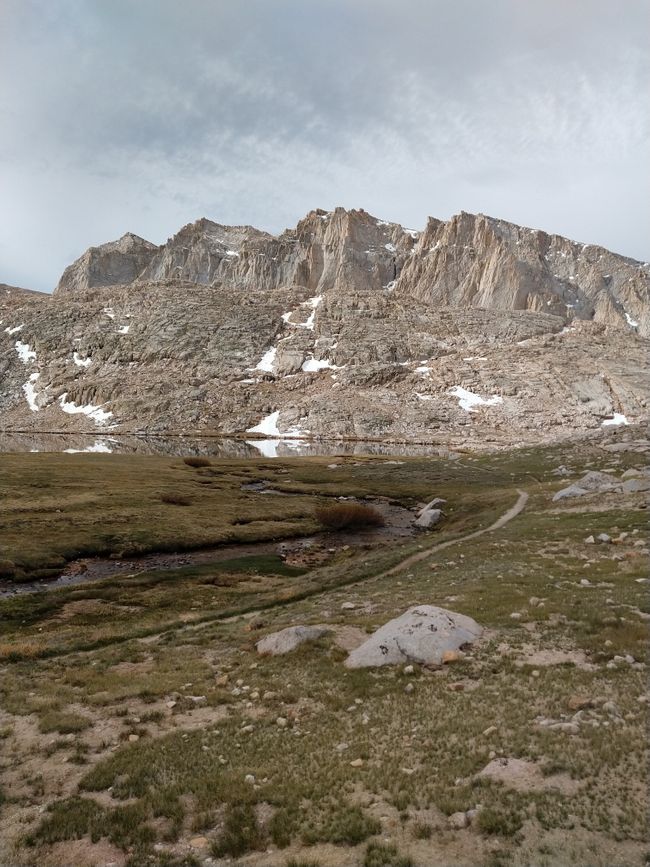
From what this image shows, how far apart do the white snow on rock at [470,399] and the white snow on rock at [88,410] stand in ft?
395

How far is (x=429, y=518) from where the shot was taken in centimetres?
5031

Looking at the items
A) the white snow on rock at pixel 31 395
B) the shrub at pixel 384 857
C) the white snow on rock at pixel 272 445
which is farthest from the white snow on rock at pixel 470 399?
the shrub at pixel 384 857

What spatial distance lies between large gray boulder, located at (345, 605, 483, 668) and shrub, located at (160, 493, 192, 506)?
43044 mm

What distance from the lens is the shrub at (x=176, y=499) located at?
2245 inches

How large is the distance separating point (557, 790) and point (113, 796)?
887 centimetres

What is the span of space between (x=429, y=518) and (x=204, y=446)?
9062cm

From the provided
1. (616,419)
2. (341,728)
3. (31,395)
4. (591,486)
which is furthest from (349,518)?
(31,395)

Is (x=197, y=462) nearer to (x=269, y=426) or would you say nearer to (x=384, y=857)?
(x=269, y=426)

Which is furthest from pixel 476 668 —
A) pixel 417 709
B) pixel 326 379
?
pixel 326 379

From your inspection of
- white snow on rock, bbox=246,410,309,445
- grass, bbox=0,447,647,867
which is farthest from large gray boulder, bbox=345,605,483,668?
white snow on rock, bbox=246,410,309,445

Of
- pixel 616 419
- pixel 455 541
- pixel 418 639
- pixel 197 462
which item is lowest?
pixel 455 541

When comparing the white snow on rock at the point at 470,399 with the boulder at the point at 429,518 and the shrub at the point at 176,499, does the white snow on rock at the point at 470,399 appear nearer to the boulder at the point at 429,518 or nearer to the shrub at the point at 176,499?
the boulder at the point at 429,518

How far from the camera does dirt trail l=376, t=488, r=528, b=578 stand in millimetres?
33656

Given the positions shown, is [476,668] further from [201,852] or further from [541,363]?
[541,363]
